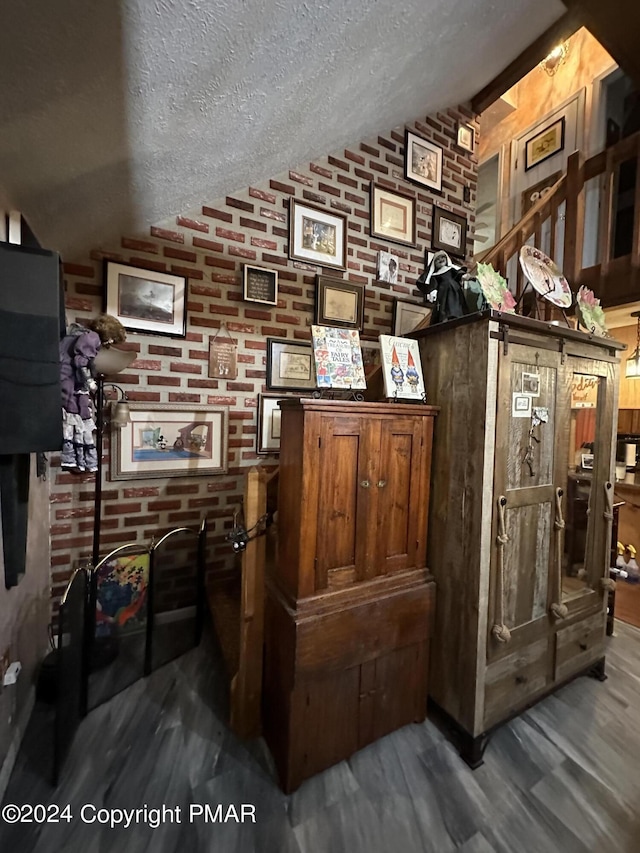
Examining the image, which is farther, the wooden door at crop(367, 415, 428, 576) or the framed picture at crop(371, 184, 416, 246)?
the framed picture at crop(371, 184, 416, 246)

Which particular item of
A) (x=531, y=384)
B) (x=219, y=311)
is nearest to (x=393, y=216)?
(x=219, y=311)

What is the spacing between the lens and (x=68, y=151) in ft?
3.51

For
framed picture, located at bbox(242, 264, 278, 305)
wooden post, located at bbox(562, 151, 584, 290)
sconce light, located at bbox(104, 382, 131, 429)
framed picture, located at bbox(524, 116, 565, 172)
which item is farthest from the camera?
framed picture, located at bbox(524, 116, 565, 172)

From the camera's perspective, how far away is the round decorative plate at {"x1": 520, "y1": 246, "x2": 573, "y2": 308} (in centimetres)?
168

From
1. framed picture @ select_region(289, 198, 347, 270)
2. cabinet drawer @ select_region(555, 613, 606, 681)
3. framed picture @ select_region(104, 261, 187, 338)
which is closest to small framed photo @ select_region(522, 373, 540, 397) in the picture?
cabinet drawer @ select_region(555, 613, 606, 681)

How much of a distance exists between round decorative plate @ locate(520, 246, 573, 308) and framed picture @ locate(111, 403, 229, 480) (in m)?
1.74

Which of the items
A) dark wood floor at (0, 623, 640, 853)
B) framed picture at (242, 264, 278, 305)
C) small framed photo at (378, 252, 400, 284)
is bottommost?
dark wood floor at (0, 623, 640, 853)

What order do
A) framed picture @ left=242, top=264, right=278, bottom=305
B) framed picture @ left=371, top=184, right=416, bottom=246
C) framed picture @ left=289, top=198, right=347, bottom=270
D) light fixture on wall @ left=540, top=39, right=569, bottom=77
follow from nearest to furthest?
framed picture @ left=242, top=264, right=278, bottom=305, framed picture @ left=289, top=198, right=347, bottom=270, framed picture @ left=371, top=184, right=416, bottom=246, light fixture on wall @ left=540, top=39, right=569, bottom=77

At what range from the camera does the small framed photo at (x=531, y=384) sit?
57.7 inches

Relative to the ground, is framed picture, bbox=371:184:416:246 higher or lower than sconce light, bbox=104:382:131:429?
higher

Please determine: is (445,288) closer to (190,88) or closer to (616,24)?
(190,88)

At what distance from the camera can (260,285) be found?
77.8 inches

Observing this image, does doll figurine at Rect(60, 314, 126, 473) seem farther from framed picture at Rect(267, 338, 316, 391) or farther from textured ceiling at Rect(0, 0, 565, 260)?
framed picture at Rect(267, 338, 316, 391)

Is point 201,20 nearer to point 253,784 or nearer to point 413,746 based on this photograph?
point 253,784
